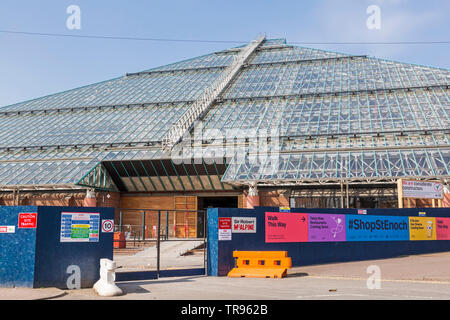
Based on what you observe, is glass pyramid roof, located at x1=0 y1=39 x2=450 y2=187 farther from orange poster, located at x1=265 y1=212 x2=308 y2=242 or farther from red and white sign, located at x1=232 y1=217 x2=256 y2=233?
red and white sign, located at x1=232 y1=217 x2=256 y2=233

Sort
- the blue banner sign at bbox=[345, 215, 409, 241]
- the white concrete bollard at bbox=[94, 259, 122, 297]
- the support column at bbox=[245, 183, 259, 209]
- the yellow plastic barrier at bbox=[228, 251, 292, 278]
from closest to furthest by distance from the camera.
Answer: the white concrete bollard at bbox=[94, 259, 122, 297] → the yellow plastic barrier at bbox=[228, 251, 292, 278] → the blue banner sign at bbox=[345, 215, 409, 241] → the support column at bbox=[245, 183, 259, 209]

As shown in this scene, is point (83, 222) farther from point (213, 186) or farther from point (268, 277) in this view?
point (213, 186)

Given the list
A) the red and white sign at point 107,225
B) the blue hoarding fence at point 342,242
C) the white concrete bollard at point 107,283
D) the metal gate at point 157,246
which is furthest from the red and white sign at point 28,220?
the blue hoarding fence at point 342,242

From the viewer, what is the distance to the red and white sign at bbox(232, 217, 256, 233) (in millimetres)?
18266

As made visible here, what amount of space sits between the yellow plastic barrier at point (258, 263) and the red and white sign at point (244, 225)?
1.13m

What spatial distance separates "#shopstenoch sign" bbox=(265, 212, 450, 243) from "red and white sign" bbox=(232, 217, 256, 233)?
2.70ft

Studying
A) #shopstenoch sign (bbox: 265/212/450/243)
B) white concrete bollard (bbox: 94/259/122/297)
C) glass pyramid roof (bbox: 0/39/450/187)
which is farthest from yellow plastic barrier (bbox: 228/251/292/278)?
glass pyramid roof (bbox: 0/39/450/187)

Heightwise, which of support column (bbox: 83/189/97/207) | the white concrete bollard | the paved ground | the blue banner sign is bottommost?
the paved ground

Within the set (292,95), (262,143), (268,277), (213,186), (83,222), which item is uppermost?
(292,95)

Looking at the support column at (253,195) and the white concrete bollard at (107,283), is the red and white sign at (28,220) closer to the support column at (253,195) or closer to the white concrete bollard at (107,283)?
the white concrete bollard at (107,283)

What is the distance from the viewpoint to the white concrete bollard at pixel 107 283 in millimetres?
12070
